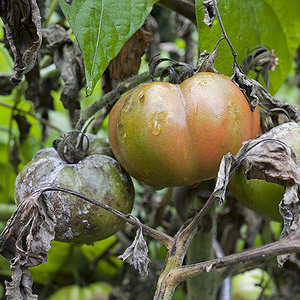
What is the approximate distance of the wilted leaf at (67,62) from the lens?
65 cm

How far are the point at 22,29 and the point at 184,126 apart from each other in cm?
23

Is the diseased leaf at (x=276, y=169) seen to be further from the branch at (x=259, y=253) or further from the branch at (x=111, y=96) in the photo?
the branch at (x=111, y=96)

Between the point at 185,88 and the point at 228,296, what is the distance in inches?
20.1

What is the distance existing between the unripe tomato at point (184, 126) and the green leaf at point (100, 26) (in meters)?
0.06

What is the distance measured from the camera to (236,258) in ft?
1.27

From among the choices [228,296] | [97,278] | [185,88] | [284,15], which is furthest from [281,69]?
[97,278]

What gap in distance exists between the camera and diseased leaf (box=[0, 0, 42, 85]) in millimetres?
484

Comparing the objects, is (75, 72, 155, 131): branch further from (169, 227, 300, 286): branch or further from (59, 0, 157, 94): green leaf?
(169, 227, 300, 286): branch

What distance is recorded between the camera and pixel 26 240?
459 mm

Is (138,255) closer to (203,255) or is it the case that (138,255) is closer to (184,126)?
(184,126)

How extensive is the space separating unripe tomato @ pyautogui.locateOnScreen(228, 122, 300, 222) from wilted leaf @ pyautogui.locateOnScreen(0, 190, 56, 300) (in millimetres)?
253

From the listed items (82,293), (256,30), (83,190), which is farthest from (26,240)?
(82,293)

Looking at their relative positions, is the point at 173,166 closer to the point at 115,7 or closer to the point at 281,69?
the point at 115,7

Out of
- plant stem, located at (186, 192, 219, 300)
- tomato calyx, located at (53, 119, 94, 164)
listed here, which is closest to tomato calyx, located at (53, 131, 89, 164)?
tomato calyx, located at (53, 119, 94, 164)
